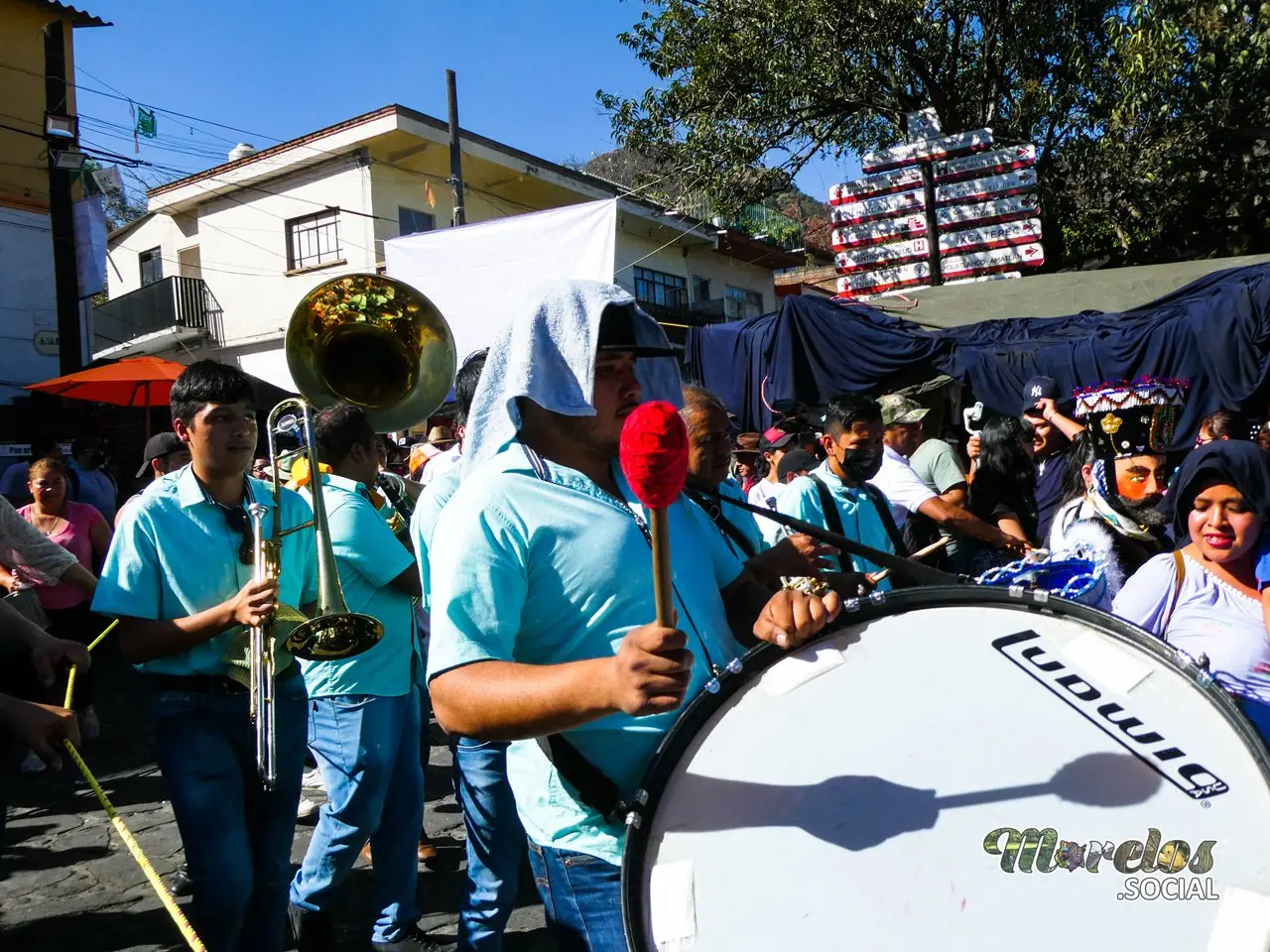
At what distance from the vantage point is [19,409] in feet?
56.1

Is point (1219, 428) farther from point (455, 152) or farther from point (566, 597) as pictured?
point (455, 152)

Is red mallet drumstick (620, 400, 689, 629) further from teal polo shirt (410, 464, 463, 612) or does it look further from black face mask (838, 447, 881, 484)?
black face mask (838, 447, 881, 484)

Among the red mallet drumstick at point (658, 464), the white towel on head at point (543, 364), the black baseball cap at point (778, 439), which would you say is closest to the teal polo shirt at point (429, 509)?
the white towel on head at point (543, 364)

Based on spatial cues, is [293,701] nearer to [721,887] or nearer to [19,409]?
[721,887]

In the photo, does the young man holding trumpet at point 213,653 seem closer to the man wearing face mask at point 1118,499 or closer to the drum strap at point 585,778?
the drum strap at point 585,778

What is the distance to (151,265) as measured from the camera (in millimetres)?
26594

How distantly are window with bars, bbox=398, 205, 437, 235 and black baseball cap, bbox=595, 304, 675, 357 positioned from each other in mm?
20850

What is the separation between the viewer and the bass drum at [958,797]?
59.9 inches

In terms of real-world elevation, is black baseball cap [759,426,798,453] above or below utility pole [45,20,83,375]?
below

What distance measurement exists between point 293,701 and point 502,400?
1761 millimetres

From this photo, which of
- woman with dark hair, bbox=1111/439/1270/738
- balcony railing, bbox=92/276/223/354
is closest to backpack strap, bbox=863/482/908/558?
woman with dark hair, bbox=1111/439/1270/738

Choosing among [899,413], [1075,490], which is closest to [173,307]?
[899,413]

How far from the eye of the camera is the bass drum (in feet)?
4.99

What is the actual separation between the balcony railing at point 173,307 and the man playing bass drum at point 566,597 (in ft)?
80.1
